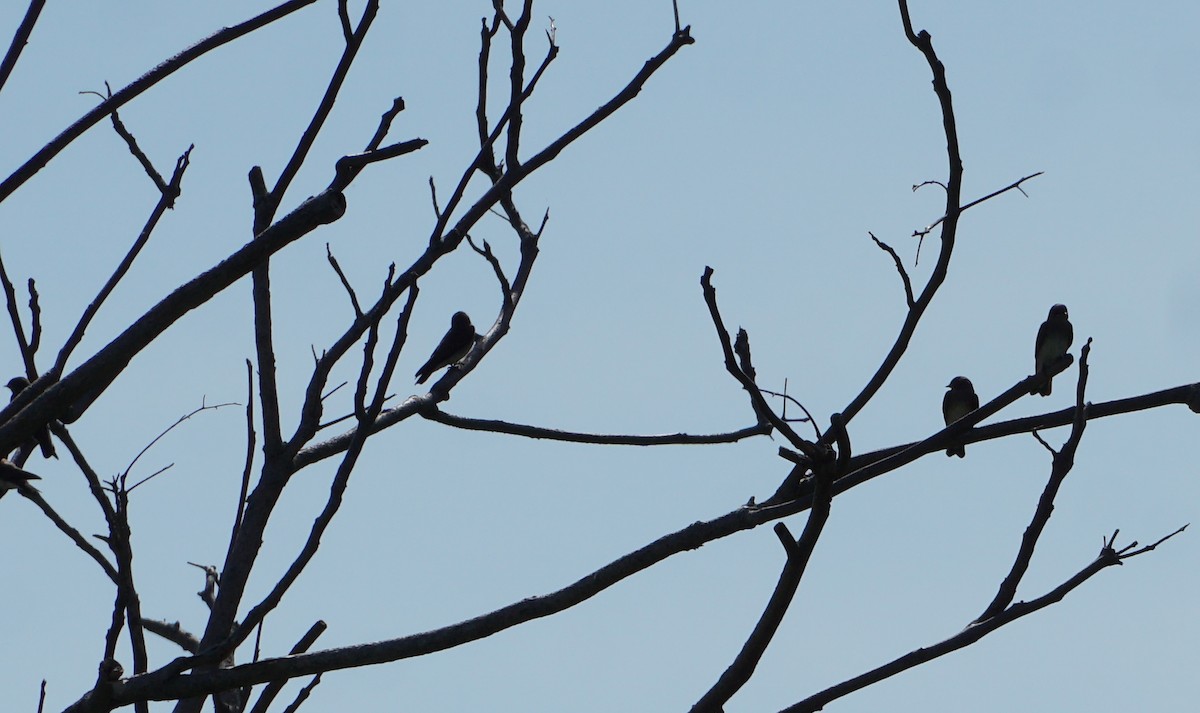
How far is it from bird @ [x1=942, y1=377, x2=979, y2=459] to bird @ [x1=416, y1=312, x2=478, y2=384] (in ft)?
17.0

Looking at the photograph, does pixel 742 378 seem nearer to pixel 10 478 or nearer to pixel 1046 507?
pixel 1046 507

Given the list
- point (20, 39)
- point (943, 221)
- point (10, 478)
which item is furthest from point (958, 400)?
point (20, 39)

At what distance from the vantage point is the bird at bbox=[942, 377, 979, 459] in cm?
1195

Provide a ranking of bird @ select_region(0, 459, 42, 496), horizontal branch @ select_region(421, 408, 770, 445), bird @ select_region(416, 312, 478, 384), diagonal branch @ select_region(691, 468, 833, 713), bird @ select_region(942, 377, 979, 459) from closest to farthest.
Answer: diagonal branch @ select_region(691, 468, 833, 713) → bird @ select_region(0, 459, 42, 496) → horizontal branch @ select_region(421, 408, 770, 445) → bird @ select_region(942, 377, 979, 459) → bird @ select_region(416, 312, 478, 384)

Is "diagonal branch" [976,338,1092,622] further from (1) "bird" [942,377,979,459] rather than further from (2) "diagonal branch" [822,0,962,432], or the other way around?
(1) "bird" [942,377,979,459]

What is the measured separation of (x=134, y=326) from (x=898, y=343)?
77.9 inches

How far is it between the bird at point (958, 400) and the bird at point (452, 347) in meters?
5.18

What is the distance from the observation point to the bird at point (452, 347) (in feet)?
48.9

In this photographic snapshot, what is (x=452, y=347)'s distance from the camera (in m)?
15.2

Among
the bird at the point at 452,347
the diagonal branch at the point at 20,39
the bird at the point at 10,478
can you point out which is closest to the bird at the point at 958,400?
the bird at the point at 452,347

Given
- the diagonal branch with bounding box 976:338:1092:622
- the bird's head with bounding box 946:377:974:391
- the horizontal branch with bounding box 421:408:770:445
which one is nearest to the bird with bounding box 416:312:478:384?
the bird's head with bounding box 946:377:974:391

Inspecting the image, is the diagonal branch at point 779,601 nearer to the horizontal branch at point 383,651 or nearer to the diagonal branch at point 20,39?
the horizontal branch at point 383,651

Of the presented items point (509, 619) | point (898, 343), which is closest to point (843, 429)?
point (898, 343)

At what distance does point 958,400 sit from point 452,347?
5.84 metres
